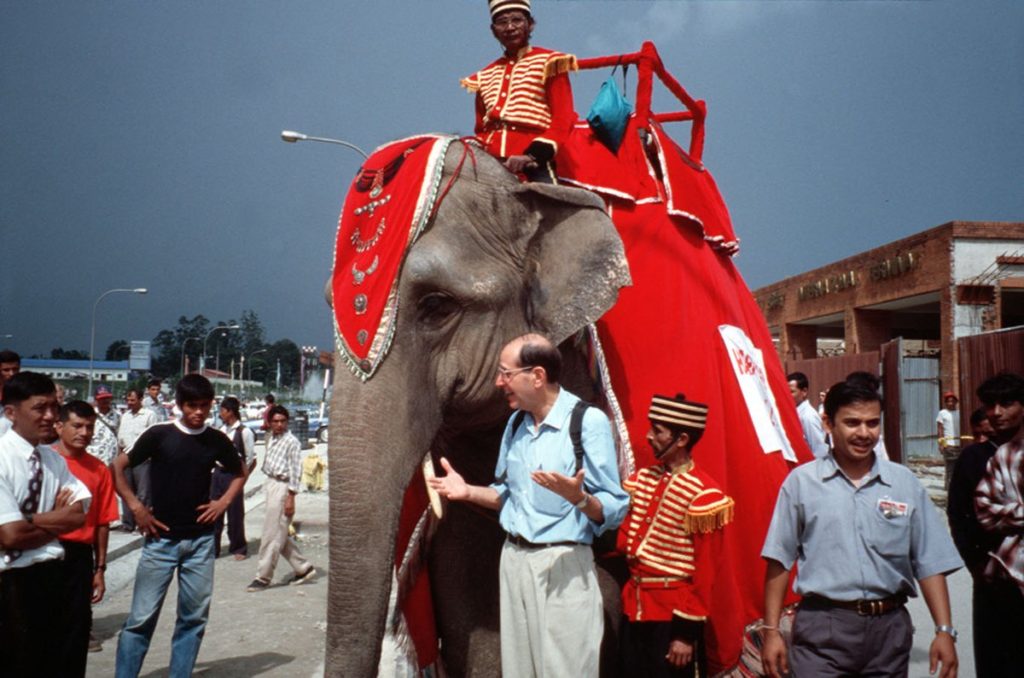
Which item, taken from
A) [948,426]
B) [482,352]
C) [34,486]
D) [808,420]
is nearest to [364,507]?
[482,352]

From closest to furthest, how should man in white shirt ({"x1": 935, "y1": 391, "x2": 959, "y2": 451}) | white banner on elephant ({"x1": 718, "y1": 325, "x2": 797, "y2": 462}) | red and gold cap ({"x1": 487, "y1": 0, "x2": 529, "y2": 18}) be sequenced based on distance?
white banner on elephant ({"x1": 718, "y1": 325, "x2": 797, "y2": 462}) → red and gold cap ({"x1": 487, "y1": 0, "x2": 529, "y2": 18}) → man in white shirt ({"x1": 935, "y1": 391, "x2": 959, "y2": 451})

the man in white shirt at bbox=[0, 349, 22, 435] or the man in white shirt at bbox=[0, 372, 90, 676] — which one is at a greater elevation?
the man in white shirt at bbox=[0, 349, 22, 435]

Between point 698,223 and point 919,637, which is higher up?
point 698,223

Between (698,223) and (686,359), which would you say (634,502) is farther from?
(698,223)

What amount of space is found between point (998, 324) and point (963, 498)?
756 inches

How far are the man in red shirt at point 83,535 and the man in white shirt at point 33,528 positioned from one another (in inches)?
3.1

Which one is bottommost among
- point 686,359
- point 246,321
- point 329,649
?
point 329,649

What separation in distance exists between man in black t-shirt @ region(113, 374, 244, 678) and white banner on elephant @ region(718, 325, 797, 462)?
3356 millimetres

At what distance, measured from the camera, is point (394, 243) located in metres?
3.05

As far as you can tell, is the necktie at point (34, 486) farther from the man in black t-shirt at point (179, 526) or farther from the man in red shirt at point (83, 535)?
the man in black t-shirt at point (179, 526)

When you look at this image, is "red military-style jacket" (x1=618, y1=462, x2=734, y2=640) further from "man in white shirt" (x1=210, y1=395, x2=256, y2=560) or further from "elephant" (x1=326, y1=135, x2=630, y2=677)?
"man in white shirt" (x1=210, y1=395, x2=256, y2=560)

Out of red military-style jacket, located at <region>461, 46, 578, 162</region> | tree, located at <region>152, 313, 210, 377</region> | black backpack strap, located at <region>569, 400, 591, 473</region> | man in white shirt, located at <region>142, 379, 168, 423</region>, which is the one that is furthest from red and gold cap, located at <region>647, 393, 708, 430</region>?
tree, located at <region>152, 313, 210, 377</region>

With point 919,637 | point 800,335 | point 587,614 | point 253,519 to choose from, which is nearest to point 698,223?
point 587,614

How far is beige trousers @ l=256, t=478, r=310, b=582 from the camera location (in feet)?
29.7
